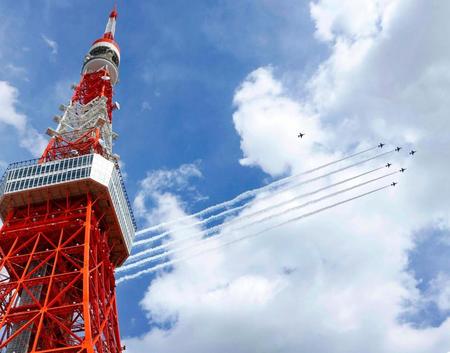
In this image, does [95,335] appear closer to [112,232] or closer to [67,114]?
[112,232]

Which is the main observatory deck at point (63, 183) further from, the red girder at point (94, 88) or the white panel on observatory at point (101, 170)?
the red girder at point (94, 88)

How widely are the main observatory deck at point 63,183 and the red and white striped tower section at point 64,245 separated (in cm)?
11

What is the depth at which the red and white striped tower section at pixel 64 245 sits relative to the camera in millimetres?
53531

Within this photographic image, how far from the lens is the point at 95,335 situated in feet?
170

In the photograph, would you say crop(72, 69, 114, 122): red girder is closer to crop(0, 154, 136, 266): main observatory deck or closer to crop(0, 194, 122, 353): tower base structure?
crop(0, 154, 136, 266): main observatory deck

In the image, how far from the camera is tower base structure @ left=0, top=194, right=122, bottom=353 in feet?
173

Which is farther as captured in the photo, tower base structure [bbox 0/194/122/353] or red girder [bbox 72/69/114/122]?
red girder [bbox 72/69/114/122]

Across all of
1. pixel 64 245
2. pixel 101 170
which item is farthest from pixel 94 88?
pixel 64 245

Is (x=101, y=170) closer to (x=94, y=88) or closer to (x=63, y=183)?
(x=63, y=183)

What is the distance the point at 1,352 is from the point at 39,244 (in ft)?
44.3

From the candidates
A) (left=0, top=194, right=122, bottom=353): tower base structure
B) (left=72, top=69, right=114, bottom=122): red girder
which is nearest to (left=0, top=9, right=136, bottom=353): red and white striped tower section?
(left=0, top=194, right=122, bottom=353): tower base structure

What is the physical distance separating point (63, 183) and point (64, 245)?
7.39m

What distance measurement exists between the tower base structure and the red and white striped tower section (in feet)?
0.33

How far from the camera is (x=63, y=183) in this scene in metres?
62.5
